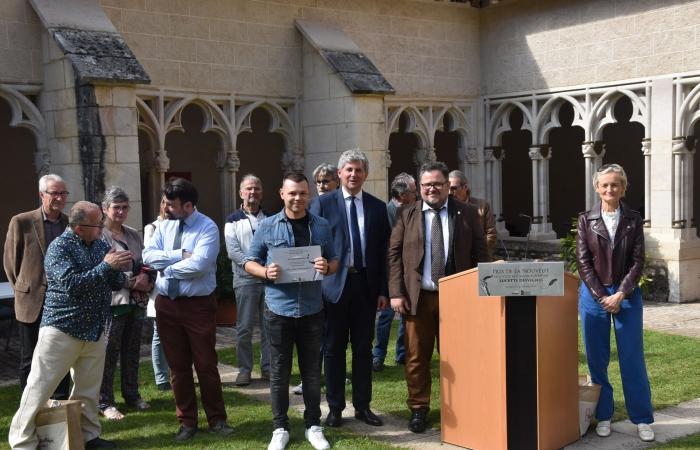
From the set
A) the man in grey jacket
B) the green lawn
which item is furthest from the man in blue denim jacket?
the man in grey jacket

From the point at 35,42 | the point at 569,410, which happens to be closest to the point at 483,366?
the point at 569,410

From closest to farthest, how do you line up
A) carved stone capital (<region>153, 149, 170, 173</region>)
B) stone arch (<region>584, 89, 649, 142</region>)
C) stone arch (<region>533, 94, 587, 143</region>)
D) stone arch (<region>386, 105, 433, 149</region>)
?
1. carved stone capital (<region>153, 149, 170, 173</region>)
2. stone arch (<region>584, 89, 649, 142</region>)
3. stone arch (<region>533, 94, 587, 143</region>)
4. stone arch (<region>386, 105, 433, 149</region>)

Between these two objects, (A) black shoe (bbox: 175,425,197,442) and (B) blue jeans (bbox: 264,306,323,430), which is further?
(A) black shoe (bbox: 175,425,197,442)

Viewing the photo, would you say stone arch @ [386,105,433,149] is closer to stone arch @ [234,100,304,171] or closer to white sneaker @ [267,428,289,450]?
stone arch @ [234,100,304,171]

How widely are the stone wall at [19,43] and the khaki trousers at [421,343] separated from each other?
210 inches

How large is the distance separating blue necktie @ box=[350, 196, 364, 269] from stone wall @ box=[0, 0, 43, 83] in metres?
4.68

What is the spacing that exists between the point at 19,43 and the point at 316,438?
18.6 feet

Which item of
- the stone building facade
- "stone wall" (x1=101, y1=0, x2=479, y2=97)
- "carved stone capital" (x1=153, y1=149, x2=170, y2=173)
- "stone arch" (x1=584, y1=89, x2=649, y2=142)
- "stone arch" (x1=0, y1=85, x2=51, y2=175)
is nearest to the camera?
the stone building facade

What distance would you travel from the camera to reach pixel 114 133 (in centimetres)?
822

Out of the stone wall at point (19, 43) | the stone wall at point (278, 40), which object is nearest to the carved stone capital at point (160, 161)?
the stone wall at point (278, 40)

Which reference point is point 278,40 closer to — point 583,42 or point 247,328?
point 583,42

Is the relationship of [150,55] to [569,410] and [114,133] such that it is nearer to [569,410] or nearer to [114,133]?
[114,133]

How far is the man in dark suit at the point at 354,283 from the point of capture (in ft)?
18.1

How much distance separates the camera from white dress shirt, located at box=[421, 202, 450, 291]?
5.34m
